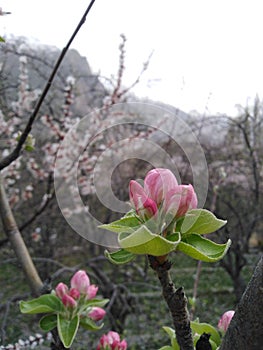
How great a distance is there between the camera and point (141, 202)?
1.78ft

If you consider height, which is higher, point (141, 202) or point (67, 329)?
point (141, 202)

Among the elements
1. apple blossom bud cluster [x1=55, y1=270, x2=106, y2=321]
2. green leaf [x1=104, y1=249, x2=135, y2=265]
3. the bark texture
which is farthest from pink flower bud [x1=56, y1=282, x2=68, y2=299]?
the bark texture

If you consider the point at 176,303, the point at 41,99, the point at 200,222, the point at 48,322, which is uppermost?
the point at 41,99

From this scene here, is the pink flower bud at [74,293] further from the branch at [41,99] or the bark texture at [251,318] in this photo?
the bark texture at [251,318]

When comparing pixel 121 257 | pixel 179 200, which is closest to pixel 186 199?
pixel 179 200

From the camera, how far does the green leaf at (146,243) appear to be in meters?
0.47


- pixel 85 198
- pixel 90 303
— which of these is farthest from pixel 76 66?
pixel 90 303

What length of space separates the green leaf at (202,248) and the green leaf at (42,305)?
0.46m

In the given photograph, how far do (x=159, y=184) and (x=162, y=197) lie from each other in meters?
0.02

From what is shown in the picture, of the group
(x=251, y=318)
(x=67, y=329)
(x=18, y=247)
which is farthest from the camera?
(x=18, y=247)

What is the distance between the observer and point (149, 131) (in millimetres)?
4004

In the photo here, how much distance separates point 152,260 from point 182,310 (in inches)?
2.7

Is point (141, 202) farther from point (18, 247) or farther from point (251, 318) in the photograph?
point (18, 247)

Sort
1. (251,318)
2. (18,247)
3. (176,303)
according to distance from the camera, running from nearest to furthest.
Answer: (251,318)
(176,303)
(18,247)
